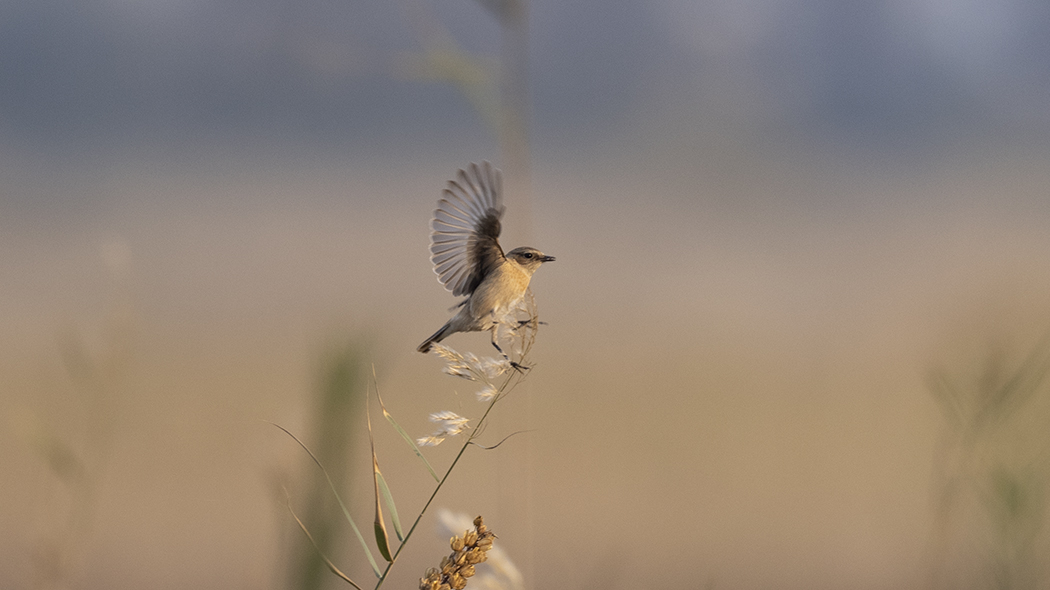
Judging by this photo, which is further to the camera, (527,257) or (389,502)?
(527,257)

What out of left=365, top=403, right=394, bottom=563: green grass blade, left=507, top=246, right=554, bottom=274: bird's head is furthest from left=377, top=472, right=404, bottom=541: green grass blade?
left=507, top=246, right=554, bottom=274: bird's head

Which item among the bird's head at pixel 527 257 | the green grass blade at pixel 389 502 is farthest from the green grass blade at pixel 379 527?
the bird's head at pixel 527 257

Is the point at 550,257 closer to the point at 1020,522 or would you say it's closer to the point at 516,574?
the point at 516,574

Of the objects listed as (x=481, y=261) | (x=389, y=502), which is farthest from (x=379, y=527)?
(x=481, y=261)

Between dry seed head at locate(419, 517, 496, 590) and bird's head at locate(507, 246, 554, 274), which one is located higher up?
bird's head at locate(507, 246, 554, 274)

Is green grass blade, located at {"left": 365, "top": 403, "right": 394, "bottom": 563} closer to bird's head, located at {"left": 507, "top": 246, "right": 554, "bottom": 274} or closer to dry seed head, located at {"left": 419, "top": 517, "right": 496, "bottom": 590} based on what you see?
dry seed head, located at {"left": 419, "top": 517, "right": 496, "bottom": 590}

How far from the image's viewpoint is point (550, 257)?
50.0 inches

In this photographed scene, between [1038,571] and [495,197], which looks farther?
[495,197]

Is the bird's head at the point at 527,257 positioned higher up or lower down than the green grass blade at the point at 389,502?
higher up

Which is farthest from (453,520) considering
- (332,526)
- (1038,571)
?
(1038,571)

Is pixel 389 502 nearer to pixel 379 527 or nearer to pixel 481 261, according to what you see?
pixel 379 527

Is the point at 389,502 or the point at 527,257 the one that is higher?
the point at 527,257

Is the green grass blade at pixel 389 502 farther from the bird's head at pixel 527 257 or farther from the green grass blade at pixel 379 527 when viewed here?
the bird's head at pixel 527 257

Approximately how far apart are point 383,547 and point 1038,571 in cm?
79
